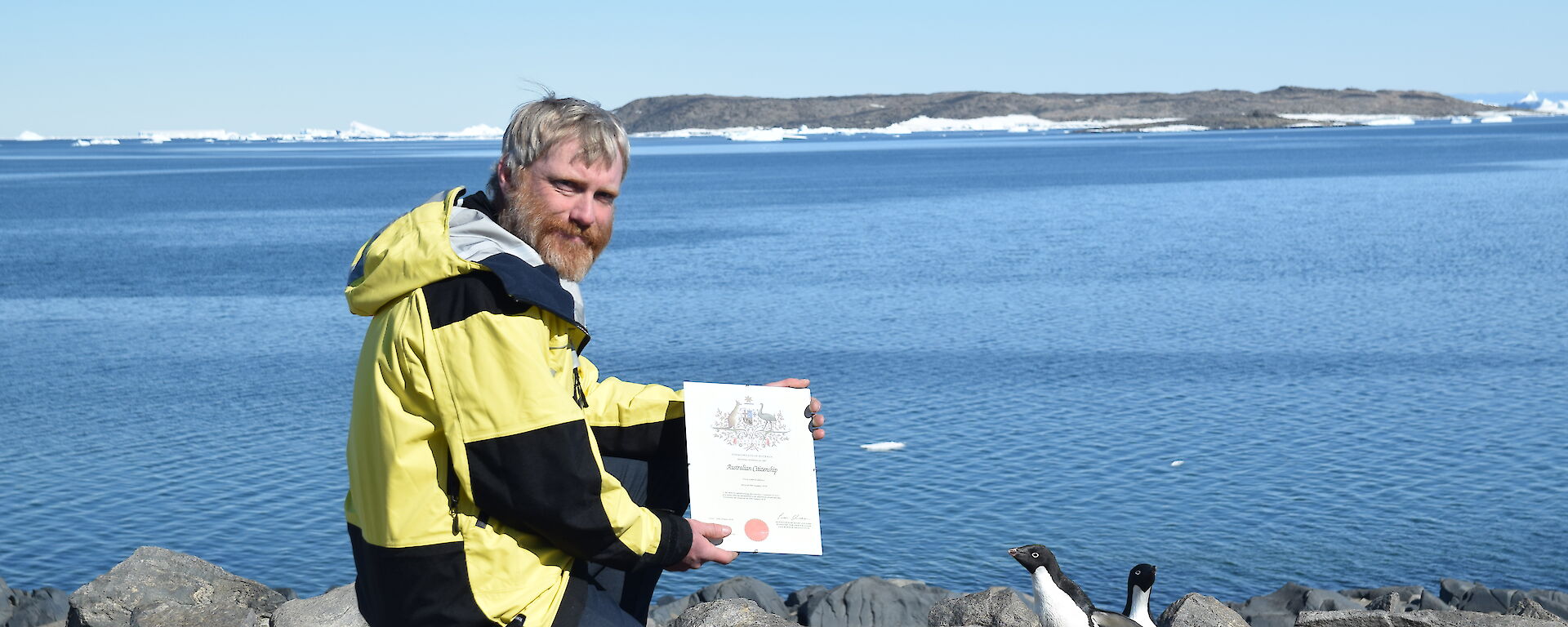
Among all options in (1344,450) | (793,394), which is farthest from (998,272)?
(793,394)

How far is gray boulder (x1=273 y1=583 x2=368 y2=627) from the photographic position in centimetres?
651

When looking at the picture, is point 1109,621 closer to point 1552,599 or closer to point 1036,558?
point 1036,558

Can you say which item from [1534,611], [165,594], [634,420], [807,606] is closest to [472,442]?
[634,420]

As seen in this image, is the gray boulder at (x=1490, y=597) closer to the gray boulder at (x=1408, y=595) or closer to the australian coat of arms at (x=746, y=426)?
the gray boulder at (x=1408, y=595)

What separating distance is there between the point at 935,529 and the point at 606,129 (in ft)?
31.8

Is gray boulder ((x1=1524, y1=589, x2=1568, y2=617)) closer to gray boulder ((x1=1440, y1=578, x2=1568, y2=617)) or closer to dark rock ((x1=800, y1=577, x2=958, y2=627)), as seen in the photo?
gray boulder ((x1=1440, y1=578, x2=1568, y2=617))

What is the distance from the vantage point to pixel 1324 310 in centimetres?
2491

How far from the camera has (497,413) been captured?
275cm

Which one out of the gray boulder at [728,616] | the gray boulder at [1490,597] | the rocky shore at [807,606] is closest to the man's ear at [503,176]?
the rocky shore at [807,606]

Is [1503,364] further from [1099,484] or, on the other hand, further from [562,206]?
[562,206]

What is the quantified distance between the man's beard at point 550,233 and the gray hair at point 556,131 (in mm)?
74

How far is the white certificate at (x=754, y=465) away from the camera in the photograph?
3447 millimetres

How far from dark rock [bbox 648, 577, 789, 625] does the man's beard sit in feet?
21.6

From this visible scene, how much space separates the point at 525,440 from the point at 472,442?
0.33ft
